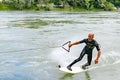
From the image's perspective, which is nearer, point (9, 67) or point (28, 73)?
point (28, 73)

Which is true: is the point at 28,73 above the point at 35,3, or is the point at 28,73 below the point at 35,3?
above

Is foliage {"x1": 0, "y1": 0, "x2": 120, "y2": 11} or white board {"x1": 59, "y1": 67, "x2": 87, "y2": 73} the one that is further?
foliage {"x1": 0, "y1": 0, "x2": 120, "y2": 11}

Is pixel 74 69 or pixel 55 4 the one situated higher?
pixel 74 69

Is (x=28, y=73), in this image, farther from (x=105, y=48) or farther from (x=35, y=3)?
(x=35, y=3)

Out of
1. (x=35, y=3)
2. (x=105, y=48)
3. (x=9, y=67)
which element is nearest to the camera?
(x=9, y=67)

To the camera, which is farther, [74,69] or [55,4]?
[55,4]

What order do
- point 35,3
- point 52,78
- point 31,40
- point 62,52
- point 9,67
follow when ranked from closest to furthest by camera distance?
point 52,78 → point 9,67 → point 62,52 → point 31,40 → point 35,3

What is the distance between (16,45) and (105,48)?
9.55 meters

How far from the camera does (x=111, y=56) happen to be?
3180 centimetres

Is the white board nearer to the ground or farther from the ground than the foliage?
farther from the ground

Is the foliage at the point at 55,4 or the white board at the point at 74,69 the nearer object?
the white board at the point at 74,69

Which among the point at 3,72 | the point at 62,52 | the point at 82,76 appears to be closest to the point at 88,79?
the point at 82,76

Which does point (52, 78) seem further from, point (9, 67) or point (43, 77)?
point (9, 67)

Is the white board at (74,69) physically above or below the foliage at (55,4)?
above
